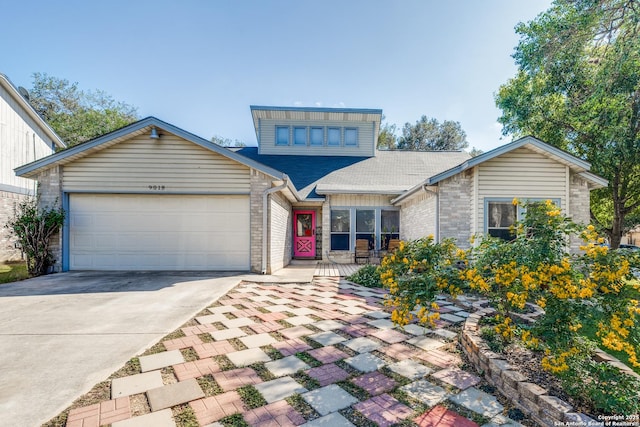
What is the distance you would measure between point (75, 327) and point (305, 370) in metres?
3.00

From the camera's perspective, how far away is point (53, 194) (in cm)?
741

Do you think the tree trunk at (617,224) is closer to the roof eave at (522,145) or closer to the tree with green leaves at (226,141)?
the roof eave at (522,145)

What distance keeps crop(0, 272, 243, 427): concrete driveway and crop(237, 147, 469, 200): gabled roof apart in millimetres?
5638

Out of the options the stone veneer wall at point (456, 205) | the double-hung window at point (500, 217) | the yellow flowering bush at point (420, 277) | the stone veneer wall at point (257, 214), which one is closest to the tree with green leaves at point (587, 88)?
the double-hung window at point (500, 217)

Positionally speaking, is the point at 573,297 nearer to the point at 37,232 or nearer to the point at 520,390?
the point at 520,390

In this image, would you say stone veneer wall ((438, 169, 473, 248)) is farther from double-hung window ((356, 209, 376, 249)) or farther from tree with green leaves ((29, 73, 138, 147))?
tree with green leaves ((29, 73, 138, 147))

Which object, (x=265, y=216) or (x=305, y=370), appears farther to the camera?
(x=265, y=216)

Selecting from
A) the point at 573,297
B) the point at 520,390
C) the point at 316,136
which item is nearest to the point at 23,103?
the point at 316,136

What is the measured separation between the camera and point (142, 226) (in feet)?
25.1

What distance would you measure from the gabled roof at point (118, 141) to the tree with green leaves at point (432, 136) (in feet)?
83.4

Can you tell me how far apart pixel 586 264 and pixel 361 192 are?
8067 millimetres

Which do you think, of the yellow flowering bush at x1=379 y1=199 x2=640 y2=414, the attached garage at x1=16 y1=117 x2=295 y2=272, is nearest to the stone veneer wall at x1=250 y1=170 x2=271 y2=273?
the attached garage at x1=16 y1=117 x2=295 y2=272

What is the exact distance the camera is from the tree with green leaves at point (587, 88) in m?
7.90

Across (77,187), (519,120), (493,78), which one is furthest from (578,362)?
(493,78)
